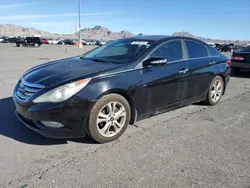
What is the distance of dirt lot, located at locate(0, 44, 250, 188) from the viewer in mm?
2869

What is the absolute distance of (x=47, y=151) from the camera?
354 centimetres

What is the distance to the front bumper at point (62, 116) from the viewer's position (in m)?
3.43

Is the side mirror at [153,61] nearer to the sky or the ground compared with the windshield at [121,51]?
nearer to the ground

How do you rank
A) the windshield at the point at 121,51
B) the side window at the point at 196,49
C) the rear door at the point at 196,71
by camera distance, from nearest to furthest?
1. the windshield at the point at 121,51
2. the rear door at the point at 196,71
3. the side window at the point at 196,49

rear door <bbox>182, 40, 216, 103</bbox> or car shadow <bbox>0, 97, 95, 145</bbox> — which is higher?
rear door <bbox>182, 40, 216, 103</bbox>

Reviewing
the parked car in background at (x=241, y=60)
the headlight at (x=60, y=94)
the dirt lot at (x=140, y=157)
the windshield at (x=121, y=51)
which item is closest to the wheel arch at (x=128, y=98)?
the dirt lot at (x=140, y=157)

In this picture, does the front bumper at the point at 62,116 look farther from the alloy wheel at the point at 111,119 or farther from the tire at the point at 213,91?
the tire at the point at 213,91

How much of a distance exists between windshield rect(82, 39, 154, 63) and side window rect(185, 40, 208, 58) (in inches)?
41.8

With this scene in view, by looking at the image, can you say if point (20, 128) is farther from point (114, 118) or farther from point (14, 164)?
point (114, 118)

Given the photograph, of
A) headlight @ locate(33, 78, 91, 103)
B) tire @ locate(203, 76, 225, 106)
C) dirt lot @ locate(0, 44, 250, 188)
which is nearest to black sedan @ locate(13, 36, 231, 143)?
headlight @ locate(33, 78, 91, 103)

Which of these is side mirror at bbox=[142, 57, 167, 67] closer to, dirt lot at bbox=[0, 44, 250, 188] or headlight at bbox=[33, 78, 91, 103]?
dirt lot at bbox=[0, 44, 250, 188]

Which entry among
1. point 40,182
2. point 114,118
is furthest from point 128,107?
point 40,182

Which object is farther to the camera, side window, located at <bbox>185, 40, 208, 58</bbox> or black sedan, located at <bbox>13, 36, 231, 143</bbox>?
side window, located at <bbox>185, 40, 208, 58</bbox>

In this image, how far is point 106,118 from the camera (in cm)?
383
